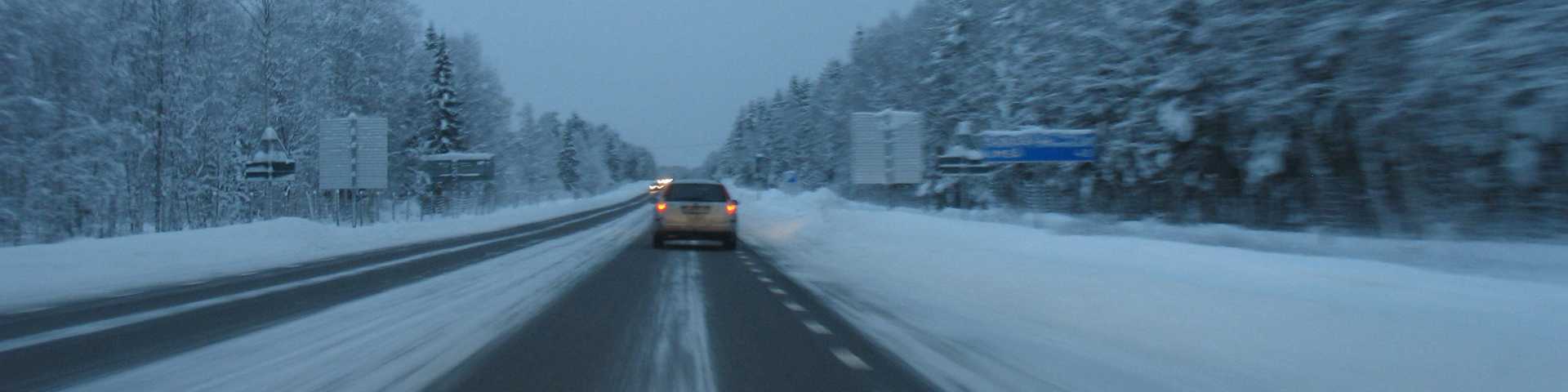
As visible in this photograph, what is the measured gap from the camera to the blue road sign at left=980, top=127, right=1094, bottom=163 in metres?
28.4

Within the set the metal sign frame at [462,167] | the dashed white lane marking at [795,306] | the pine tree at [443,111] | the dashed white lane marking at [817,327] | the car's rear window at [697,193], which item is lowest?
the dashed white lane marking at [795,306]

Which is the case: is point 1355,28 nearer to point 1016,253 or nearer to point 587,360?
point 1016,253

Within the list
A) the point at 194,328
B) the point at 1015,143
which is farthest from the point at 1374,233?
the point at 194,328

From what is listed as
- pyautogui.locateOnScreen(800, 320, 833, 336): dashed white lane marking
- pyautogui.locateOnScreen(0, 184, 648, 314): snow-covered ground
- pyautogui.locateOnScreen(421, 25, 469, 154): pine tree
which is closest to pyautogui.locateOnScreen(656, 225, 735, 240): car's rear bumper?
pyautogui.locateOnScreen(0, 184, 648, 314): snow-covered ground

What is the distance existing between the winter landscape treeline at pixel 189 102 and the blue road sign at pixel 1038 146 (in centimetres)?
2406

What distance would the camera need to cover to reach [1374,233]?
29469 millimetres

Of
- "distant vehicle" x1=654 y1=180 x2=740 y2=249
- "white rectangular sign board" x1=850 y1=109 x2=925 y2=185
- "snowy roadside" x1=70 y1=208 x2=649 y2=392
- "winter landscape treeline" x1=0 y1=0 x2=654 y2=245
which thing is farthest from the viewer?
"white rectangular sign board" x1=850 y1=109 x2=925 y2=185

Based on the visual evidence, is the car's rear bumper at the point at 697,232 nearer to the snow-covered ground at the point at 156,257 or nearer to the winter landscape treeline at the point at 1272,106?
the snow-covered ground at the point at 156,257

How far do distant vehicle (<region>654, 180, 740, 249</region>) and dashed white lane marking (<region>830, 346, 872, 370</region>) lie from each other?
14.3m

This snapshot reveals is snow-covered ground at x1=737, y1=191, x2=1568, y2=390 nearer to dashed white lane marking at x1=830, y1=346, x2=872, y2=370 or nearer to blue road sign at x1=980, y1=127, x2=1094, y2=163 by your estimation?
dashed white lane marking at x1=830, y1=346, x2=872, y2=370

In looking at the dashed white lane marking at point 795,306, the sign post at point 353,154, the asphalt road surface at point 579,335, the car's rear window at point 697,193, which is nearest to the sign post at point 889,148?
the sign post at point 353,154

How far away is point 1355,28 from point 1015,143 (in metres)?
10.4

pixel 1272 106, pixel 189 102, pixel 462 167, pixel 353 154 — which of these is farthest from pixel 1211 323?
pixel 462 167

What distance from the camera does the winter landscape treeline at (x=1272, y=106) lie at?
16.5 m
